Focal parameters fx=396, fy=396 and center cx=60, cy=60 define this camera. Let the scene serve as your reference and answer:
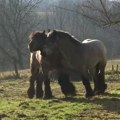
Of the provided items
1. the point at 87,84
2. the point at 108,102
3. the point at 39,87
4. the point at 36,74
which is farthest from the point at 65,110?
the point at 36,74

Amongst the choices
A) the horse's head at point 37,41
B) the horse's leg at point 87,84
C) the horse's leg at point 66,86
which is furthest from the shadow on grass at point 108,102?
the horse's head at point 37,41

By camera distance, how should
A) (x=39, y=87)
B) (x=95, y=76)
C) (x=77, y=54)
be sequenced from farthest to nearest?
(x=39, y=87) → (x=95, y=76) → (x=77, y=54)

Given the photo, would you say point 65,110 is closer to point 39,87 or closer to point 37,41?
point 37,41

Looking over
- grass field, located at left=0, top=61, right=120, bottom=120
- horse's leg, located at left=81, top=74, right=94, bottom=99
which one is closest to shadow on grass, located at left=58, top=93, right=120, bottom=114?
grass field, located at left=0, top=61, right=120, bottom=120

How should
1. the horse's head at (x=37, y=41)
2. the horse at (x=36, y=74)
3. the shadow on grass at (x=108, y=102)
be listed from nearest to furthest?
the shadow on grass at (x=108, y=102)
the horse's head at (x=37, y=41)
the horse at (x=36, y=74)

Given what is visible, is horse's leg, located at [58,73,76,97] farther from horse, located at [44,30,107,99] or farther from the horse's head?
the horse's head

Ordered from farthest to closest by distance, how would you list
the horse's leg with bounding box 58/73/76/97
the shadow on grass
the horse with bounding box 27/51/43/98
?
the horse with bounding box 27/51/43/98
the horse's leg with bounding box 58/73/76/97
the shadow on grass

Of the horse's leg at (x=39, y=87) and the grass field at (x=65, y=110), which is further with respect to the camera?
the horse's leg at (x=39, y=87)

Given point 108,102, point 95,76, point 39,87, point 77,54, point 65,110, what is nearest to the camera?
point 65,110

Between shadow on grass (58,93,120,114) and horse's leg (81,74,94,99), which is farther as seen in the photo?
horse's leg (81,74,94,99)

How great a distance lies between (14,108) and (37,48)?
117 inches

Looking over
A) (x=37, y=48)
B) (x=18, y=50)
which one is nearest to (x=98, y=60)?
(x=37, y=48)

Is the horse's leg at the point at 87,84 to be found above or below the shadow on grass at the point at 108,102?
above

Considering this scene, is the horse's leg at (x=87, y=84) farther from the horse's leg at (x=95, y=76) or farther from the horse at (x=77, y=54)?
the horse's leg at (x=95, y=76)
